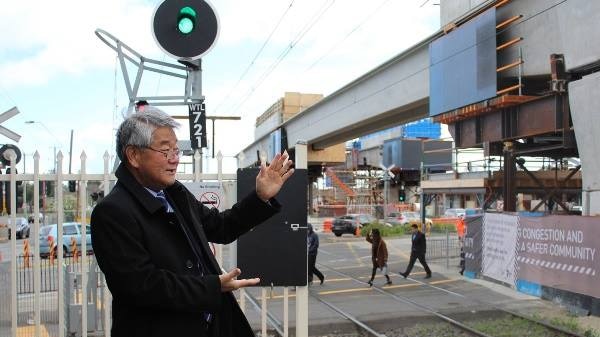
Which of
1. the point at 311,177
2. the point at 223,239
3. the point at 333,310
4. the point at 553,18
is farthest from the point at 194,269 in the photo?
the point at 311,177

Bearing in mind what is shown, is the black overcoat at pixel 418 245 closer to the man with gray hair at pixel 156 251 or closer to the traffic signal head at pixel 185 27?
the traffic signal head at pixel 185 27

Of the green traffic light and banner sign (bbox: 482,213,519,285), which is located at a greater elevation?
the green traffic light

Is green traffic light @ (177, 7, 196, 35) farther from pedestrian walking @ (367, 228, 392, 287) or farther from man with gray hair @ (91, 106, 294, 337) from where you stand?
pedestrian walking @ (367, 228, 392, 287)

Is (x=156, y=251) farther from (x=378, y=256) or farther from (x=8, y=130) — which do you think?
(x=378, y=256)

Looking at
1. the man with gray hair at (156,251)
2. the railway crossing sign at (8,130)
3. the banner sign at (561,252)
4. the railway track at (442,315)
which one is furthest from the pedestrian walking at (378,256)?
the man with gray hair at (156,251)

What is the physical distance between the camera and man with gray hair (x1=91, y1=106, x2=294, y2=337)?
208cm

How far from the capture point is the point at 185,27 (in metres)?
5.18

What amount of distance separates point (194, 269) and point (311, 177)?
50.7 meters

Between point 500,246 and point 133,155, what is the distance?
1134 centimetres

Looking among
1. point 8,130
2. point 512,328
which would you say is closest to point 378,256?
point 512,328

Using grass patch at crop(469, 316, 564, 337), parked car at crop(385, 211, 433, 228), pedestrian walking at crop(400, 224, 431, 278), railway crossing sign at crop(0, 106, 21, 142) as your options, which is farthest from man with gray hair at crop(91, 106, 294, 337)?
parked car at crop(385, 211, 433, 228)

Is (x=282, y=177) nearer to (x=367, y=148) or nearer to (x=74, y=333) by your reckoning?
(x=74, y=333)

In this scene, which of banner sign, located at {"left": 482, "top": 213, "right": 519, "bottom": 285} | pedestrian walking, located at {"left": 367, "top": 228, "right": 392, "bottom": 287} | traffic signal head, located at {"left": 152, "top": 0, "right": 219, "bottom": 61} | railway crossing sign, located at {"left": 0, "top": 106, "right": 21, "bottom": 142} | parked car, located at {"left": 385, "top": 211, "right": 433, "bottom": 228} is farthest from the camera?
parked car, located at {"left": 385, "top": 211, "right": 433, "bottom": 228}

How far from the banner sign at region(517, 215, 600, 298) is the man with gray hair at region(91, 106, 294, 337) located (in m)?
7.96
